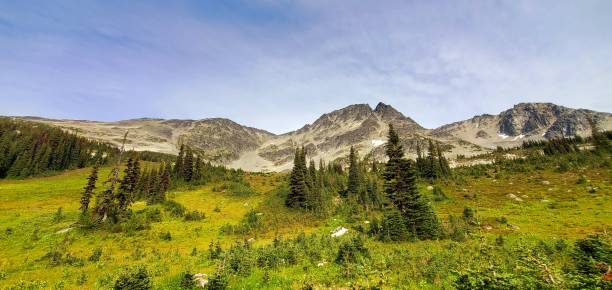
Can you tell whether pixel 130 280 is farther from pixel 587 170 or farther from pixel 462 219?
pixel 587 170

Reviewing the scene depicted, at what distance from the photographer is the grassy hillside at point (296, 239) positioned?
1545cm

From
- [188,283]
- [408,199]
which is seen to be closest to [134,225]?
[188,283]

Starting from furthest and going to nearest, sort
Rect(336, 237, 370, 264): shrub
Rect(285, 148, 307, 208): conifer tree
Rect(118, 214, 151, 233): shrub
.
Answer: Rect(285, 148, 307, 208): conifer tree
Rect(118, 214, 151, 233): shrub
Rect(336, 237, 370, 264): shrub

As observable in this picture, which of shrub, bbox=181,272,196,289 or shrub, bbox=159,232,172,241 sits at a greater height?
shrub, bbox=181,272,196,289

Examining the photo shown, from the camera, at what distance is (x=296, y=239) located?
3123cm

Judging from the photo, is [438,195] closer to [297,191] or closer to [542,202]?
[542,202]

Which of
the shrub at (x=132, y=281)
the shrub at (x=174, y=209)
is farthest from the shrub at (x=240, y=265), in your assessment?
the shrub at (x=174, y=209)

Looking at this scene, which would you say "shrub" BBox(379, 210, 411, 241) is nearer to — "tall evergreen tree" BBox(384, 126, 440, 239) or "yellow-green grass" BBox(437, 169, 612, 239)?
"tall evergreen tree" BBox(384, 126, 440, 239)

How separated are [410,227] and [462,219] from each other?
8133mm

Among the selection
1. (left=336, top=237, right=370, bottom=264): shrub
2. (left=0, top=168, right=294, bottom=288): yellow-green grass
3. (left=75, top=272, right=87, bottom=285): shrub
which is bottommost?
(left=0, top=168, right=294, bottom=288): yellow-green grass

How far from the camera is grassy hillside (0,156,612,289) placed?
15453 mm

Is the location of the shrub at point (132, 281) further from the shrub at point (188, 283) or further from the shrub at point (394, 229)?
the shrub at point (394, 229)

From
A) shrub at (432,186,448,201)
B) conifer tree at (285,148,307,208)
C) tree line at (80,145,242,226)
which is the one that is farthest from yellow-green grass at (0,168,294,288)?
shrub at (432,186,448,201)

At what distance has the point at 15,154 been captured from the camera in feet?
332
